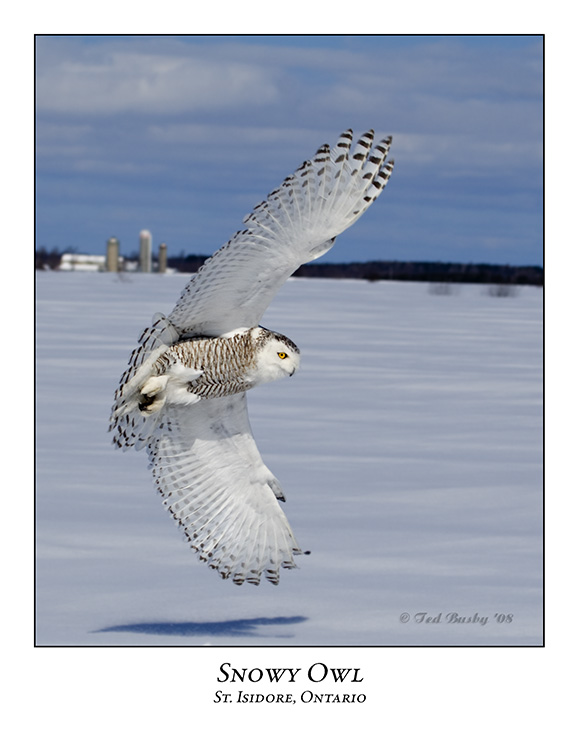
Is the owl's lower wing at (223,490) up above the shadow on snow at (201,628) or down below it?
above

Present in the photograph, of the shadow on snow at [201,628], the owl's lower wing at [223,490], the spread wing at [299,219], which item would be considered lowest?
the shadow on snow at [201,628]

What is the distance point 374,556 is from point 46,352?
356 inches

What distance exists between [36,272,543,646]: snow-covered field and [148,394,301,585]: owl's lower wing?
244 millimetres

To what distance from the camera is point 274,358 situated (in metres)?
4.66

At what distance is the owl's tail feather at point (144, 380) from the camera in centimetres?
470

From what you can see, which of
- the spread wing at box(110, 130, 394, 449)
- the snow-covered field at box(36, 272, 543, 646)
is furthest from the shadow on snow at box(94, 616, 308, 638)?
the spread wing at box(110, 130, 394, 449)

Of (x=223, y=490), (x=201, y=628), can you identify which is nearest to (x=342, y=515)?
(x=223, y=490)

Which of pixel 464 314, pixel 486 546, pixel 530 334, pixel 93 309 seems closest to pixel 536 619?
pixel 486 546

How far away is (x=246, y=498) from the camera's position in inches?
195

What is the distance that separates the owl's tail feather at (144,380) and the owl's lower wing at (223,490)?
0.20 meters

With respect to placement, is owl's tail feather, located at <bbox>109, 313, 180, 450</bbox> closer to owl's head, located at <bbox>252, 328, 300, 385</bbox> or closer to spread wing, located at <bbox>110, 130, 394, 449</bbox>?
spread wing, located at <bbox>110, 130, 394, 449</bbox>

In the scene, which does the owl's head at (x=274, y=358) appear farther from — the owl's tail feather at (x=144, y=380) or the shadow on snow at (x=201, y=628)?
the shadow on snow at (x=201, y=628)

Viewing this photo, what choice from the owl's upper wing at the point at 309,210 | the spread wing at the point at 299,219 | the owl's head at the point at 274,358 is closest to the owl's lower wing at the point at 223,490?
the owl's head at the point at 274,358

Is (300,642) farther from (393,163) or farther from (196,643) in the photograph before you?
(393,163)
